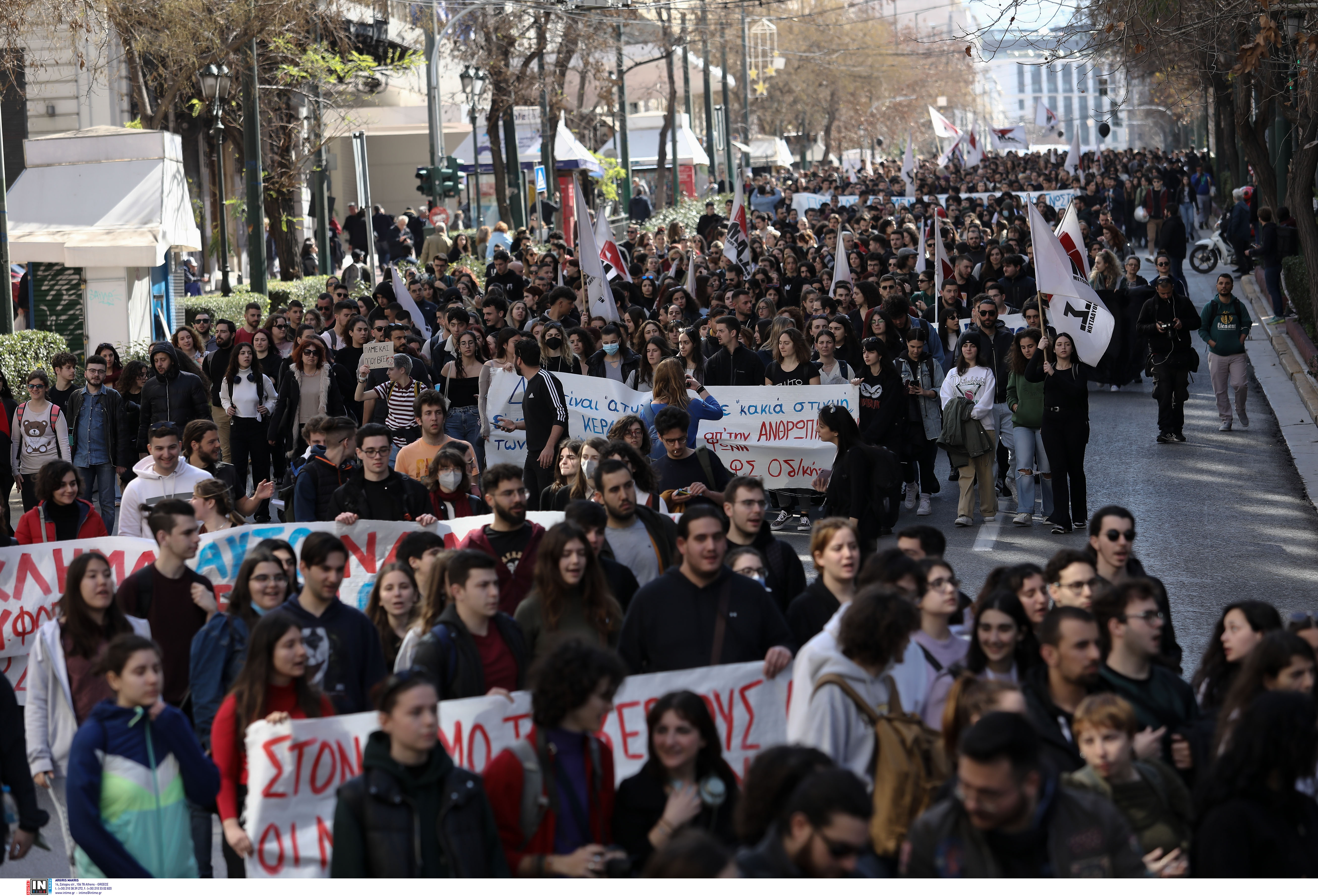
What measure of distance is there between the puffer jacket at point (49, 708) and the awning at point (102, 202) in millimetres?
15651

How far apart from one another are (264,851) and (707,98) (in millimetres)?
54049

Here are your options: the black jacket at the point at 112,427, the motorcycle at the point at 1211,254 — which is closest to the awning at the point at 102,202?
the black jacket at the point at 112,427

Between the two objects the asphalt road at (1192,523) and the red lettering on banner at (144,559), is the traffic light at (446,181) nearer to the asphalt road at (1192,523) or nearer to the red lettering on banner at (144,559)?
the asphalt road at (1192,523)

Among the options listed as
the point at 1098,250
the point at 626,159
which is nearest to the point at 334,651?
the point at 1098,250

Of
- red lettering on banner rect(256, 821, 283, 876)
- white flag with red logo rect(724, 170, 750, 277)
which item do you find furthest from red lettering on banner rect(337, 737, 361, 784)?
white flag with red logo rect(724, 170, 750, 277)

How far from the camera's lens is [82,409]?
486 inches

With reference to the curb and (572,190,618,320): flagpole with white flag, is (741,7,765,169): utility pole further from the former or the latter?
(572,190,618,320): flagpole with white flag

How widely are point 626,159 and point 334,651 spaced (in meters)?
41.6

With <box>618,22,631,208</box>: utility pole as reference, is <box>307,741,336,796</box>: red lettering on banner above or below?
below

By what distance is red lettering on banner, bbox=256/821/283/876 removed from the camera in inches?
212

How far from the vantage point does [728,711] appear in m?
6.09

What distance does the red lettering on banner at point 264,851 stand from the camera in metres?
5.38

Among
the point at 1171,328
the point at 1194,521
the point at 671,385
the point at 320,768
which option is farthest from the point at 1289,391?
the point at 320,768

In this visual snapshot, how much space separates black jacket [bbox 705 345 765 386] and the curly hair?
28.0 feet
